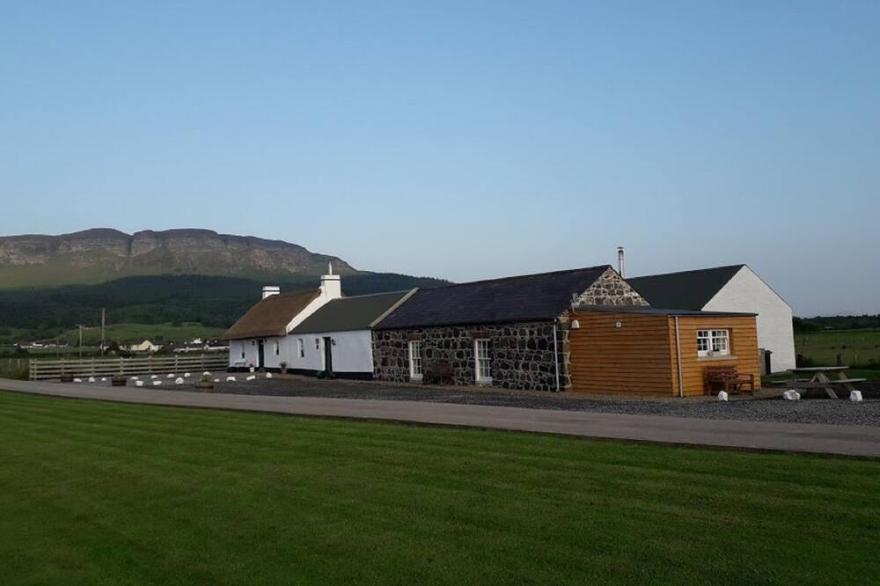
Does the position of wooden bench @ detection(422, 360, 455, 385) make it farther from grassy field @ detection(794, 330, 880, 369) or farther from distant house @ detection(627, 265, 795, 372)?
grassy field @ detection(794, 330, 880, 369)

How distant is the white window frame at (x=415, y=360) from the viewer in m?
34.3

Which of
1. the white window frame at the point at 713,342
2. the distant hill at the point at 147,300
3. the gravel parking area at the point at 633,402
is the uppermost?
the distant hill at the point at 147,300

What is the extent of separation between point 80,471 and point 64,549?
452 cm

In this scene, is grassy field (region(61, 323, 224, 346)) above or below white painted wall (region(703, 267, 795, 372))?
above

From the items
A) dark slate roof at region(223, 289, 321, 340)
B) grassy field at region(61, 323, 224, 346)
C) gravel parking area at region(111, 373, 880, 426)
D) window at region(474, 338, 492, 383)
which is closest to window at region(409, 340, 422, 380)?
gravel parking area at region(111, 373, 880, 426)

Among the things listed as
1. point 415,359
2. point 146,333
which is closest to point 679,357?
point 415,359

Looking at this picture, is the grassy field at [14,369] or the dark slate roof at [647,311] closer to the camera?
the dark slate roof at [647,311]

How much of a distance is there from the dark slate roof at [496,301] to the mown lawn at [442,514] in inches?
593

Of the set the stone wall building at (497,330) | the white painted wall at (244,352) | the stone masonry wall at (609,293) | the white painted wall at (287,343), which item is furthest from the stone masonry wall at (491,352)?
the white painted wall at (244,352)

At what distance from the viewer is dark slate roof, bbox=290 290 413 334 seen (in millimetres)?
38781

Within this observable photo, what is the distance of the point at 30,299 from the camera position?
461 feet

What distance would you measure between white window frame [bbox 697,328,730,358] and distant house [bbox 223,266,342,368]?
2438 cm

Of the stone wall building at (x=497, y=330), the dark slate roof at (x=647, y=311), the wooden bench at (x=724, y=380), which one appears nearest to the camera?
the wooden bench at (x=724, y=380)

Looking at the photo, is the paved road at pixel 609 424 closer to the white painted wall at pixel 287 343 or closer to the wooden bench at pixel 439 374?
the wooden bench at pixel 439 374
